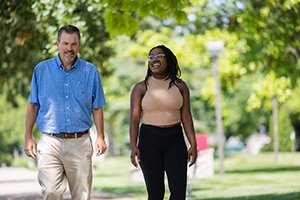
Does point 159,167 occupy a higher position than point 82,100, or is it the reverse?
point 82,100

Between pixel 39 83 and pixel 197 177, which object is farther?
pixel 197 177

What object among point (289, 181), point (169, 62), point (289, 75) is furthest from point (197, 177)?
point (169, 62)

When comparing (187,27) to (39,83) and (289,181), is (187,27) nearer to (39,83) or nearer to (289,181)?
(289,181)

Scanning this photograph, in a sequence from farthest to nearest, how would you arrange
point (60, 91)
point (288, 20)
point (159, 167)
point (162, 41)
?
point (162, 41)
point (288, 20)
point (159, 167)
point (60, 91)

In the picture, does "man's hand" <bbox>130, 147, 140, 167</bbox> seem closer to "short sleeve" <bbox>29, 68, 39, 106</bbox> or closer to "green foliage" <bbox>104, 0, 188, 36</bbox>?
"short sleeve" <bbox>29, 68, 39, 106</bbox>

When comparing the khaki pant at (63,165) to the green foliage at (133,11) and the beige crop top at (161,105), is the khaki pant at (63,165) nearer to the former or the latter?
the beige crop top at (161,105)

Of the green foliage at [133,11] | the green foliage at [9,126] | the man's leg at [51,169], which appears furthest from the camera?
the green foliage at [9,126]

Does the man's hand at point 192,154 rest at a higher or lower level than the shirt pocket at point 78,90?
lower

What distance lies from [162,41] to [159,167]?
21158 millimetres

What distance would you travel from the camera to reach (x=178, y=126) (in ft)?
28.0

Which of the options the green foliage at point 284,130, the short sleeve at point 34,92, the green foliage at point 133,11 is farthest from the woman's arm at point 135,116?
the green foliage at point 284,130

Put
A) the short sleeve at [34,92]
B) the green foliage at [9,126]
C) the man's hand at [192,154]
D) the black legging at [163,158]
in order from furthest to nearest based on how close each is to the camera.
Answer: the green foliage at [9,126] < the man's hand at [192,154] < the black legging at [163,158] < the short sleeve at [34,92]

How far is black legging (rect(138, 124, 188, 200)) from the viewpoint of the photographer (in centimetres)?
840

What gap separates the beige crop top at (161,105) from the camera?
848cm
